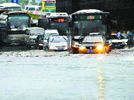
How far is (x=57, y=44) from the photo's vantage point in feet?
150

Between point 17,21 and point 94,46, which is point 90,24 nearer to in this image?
point 94,46

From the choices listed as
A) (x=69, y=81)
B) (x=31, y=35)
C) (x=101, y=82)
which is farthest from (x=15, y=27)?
(x=101, y=82)

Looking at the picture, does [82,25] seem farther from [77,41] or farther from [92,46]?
[92,46]

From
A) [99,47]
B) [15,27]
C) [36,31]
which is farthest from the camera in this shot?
[15,27]

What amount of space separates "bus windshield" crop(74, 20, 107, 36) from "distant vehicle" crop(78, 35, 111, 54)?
5.46m

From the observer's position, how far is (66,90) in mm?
17344

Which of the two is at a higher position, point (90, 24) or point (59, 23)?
point (90, 24)

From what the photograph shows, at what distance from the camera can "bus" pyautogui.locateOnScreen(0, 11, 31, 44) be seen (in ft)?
205

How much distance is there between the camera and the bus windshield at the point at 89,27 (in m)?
45.5

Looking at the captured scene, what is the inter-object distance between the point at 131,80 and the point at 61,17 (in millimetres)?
45063

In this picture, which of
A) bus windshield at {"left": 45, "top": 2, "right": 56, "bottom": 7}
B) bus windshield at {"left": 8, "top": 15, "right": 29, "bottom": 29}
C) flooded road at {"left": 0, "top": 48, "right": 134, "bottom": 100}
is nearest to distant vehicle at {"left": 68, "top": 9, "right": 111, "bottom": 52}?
flooded road at {"left": 0, "top": 48, "right": 134, "bottom": 100}

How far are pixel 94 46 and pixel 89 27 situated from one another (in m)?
8.07

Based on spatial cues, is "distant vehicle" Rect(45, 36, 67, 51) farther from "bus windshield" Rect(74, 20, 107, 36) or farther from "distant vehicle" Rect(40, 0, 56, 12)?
"distant vehicle" Rect(40, 0, 56, 12)

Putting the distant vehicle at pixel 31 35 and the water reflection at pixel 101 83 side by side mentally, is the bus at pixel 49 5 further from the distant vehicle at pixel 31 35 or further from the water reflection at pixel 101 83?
the water reflection at pixel 101 83
